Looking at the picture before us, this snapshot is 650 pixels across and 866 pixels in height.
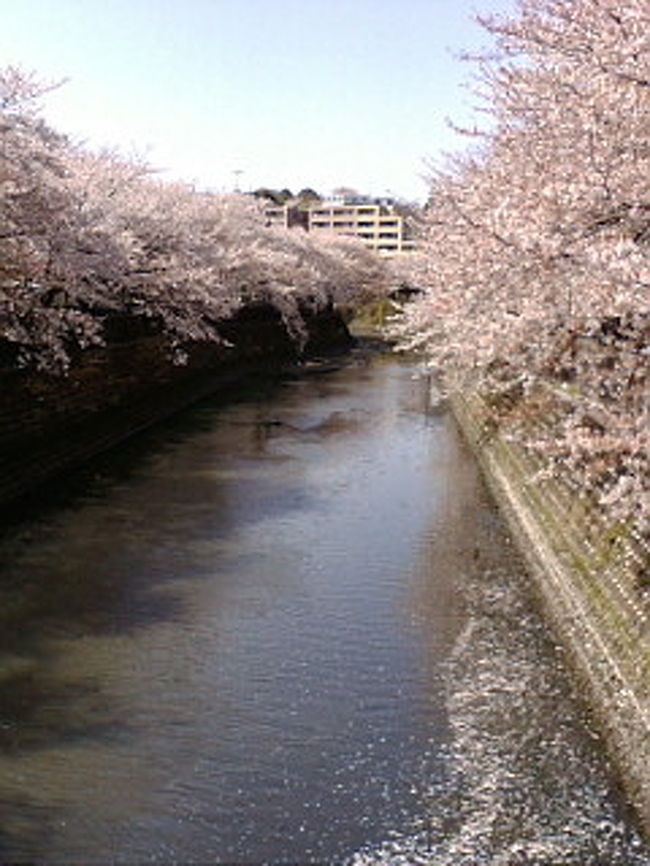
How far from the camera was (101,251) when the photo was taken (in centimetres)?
1995

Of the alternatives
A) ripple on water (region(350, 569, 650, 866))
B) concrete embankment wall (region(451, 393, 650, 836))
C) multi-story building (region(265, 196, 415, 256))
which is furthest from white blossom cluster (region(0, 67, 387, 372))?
multi-story building (region(265, 196, 415, 256))

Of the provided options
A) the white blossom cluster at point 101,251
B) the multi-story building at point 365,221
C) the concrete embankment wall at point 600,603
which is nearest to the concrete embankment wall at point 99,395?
the white blossom cluster at point 101,251

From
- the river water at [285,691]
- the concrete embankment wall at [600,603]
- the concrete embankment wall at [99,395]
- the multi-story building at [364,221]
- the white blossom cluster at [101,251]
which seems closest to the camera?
the river water at [285,691]

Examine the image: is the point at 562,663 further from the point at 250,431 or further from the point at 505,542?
the point at 250,431

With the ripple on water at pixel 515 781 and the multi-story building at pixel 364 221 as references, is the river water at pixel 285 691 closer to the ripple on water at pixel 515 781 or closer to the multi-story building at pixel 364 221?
the ripple on water at pixel 515 781

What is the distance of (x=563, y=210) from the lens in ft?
29.4

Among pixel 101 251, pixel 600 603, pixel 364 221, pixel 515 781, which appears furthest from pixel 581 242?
pixel 364 221

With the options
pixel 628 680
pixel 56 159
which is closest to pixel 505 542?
pixel 628 680

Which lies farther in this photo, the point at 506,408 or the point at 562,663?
the point at 506,408

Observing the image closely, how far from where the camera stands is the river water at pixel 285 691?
7.29m

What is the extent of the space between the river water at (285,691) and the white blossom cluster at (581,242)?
86.0 inches

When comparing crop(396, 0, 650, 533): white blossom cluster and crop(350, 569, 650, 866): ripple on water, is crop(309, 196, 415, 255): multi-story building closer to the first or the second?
crop(396, 0, 650, 533): white blossom cluster

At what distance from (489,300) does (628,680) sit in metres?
4.01

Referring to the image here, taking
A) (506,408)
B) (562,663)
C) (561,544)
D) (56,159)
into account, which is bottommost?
(562,663)
